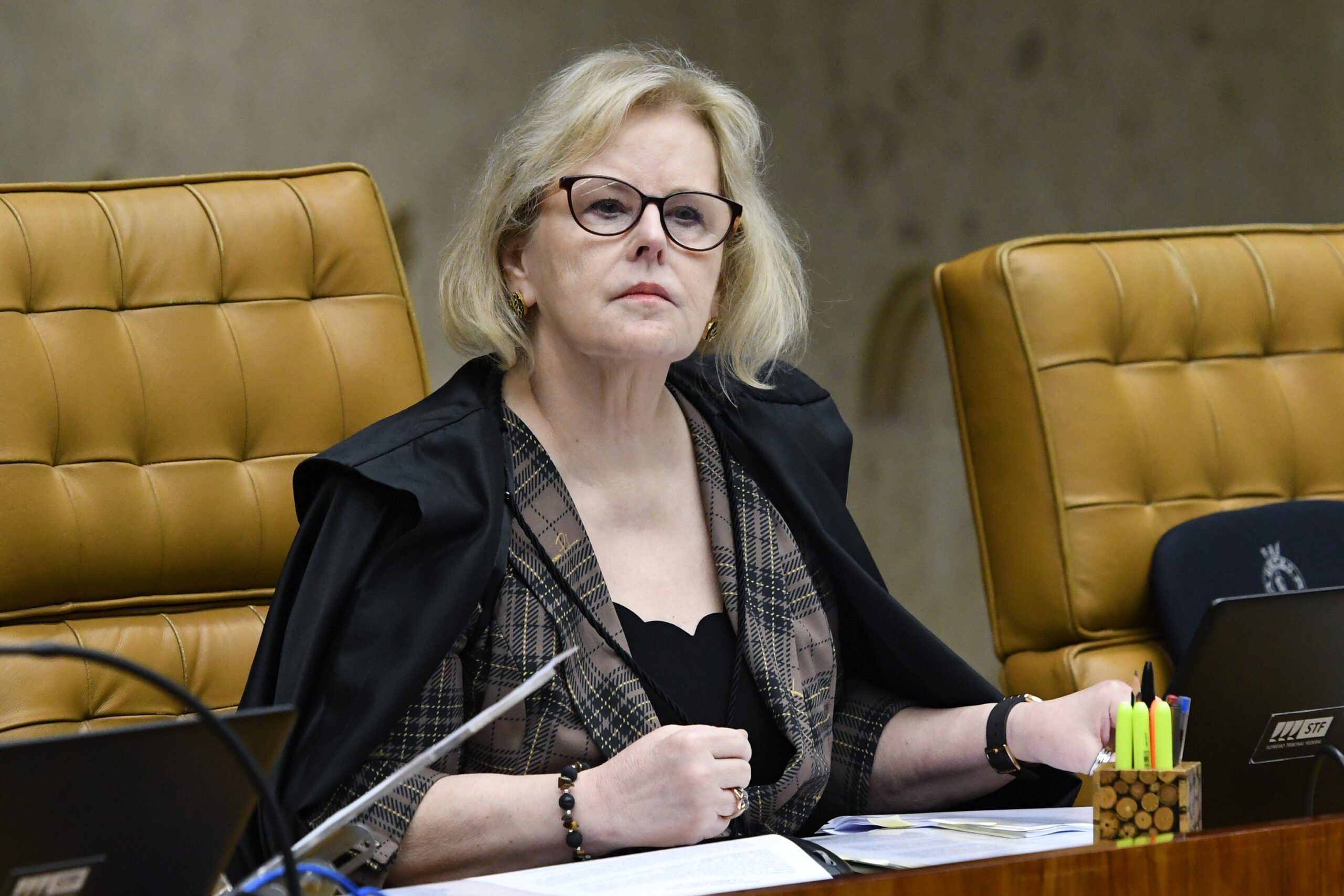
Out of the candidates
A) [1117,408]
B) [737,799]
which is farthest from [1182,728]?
[1117,408]

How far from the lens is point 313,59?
2.50 meters

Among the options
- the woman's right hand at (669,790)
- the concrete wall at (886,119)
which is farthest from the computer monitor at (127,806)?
the concrete wall at (886,119)

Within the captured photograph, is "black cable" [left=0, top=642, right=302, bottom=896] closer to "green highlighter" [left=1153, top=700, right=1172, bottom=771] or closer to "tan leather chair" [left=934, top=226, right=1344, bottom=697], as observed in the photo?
"green highlighter" [left=1153, top=700, right=1172, bottom=771]

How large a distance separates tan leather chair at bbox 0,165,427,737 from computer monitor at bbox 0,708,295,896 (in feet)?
3.13

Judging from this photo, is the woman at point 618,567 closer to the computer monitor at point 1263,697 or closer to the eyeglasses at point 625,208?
the eyeglasses at point 625,208

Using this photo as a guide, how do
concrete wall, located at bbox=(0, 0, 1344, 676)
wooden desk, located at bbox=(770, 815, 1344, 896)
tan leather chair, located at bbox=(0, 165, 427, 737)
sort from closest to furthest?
wooden desk, located at bbox=(770, 815, 1344, 896), tan leather chair, located at bbox=(0, 165, 427, 737), concrete wall, located at bbox=(0, 0, 1344, 676)

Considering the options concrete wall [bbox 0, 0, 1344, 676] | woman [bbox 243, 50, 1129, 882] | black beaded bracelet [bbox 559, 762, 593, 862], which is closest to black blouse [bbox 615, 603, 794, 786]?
woman [bbox 243, 50, 1129, 882]

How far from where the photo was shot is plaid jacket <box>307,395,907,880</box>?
1365mm

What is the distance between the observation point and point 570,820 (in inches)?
49.9

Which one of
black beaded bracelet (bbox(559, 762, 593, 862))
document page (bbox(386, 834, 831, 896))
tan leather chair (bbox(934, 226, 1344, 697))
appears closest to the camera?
document page (bbox(386, 834, 831, 896))

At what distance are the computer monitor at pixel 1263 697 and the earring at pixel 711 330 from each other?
2.43ft

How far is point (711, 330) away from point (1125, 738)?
31.0 inches

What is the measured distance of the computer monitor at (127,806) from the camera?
2.32ft

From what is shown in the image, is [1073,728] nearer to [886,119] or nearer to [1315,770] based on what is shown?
[1315,770]
